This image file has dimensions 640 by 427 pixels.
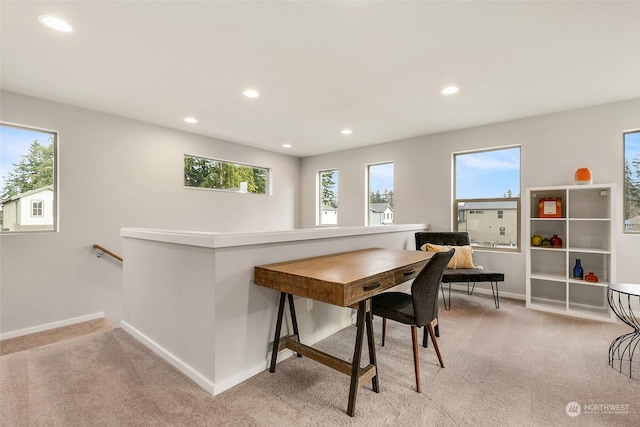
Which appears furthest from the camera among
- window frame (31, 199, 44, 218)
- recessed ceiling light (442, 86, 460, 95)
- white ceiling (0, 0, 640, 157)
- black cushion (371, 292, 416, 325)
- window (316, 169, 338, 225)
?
window (316, 169, 338, 225)

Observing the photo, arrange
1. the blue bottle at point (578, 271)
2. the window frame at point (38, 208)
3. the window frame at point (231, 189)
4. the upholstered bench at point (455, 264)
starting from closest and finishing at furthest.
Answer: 1. the window frame at point (38, 208)
2. the blue bottle at point (578, 271)
3. the upholstered bench at point (455, 264)
4. the window frame at point (231, 189)

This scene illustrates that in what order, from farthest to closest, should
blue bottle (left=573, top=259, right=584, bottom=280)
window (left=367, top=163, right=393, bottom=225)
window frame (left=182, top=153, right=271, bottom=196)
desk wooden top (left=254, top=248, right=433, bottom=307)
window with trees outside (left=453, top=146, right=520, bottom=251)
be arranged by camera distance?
1. window (left=367, top=163, right=393, bottom=225)
2. window frame (left=182, top=153, right=271, bottom=196)
3. window with trees outside (left=453, top=146, right=520, bottom=251)
4. blue bottle (left=573, top=259, right=584, bottom=280)
5. desk wooden top (left=254, top=248, right=433, bottom=307)

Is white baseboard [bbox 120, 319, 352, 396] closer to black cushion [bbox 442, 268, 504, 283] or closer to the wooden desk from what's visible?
the wooden desk

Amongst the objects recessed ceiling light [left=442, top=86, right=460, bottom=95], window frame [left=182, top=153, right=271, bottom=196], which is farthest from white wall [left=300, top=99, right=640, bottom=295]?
recessed ceiling light [left=442, top=86, right=460, bottom=95]

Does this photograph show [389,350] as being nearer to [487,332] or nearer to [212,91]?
[487,332]

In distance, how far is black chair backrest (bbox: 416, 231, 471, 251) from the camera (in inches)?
161

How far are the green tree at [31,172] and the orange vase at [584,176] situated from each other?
20.1 ft

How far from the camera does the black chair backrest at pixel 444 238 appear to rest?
4098 millimetres

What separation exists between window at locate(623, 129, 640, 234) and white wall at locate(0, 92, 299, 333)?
18.4 feet

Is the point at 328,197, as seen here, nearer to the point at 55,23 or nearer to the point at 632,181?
the point at 632,181

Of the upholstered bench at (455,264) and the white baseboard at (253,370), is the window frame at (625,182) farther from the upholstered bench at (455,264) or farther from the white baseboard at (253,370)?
the white baseboard at (253,370)

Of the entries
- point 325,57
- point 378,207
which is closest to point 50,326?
point 325,57

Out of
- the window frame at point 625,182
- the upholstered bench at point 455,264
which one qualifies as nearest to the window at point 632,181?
the window frame at point 625,182

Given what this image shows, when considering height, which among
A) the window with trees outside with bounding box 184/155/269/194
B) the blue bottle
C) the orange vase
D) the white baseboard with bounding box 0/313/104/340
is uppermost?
the window with trees outside with bounding box 184/155/269/194
